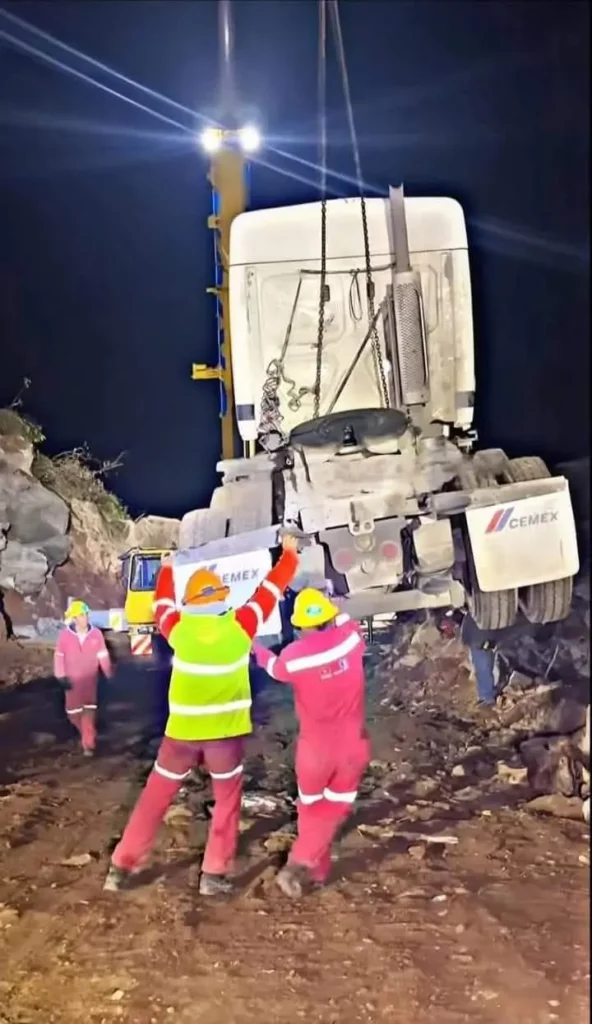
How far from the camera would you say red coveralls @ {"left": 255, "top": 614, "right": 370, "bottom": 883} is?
75.9 inches

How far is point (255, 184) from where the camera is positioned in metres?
2.03

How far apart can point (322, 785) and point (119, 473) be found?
2.54ft

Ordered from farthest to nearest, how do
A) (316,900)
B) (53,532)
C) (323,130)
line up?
1. (53,532)
2. (323,130)
3. (316,900)

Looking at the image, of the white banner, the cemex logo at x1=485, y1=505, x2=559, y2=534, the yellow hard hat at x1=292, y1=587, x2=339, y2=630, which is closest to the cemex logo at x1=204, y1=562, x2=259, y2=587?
the white banner

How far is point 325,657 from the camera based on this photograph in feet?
6.35

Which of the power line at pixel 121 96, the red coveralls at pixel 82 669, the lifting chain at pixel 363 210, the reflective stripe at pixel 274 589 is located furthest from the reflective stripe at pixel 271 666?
the power line at pixel 121 96

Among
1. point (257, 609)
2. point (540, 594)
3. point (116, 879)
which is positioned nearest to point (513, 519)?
point (540, 594)

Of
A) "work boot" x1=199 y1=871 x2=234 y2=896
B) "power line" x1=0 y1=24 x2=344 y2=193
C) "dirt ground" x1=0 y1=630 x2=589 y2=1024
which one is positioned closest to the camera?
"dirt ground" x1=0 y1=630 x2=589 y2=1024

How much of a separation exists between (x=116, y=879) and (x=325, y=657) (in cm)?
62

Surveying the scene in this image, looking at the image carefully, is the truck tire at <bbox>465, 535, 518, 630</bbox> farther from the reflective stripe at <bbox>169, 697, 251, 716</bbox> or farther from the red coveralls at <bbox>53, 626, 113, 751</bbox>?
the red coveralls at <bbox>53, 626, 113, 751</bbox>

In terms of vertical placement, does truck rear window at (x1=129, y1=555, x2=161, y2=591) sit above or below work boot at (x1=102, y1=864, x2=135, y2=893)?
above

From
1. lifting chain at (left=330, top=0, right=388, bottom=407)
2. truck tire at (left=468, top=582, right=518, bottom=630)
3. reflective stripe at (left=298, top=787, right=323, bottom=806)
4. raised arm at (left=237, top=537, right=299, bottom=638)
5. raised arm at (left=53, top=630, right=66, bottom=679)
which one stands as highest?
lifting chain at (left=330, top=0, right=388, bottom=407)

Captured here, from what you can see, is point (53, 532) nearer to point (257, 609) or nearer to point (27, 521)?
point (27, 521)

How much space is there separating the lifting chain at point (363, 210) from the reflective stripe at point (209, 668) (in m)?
0.65
